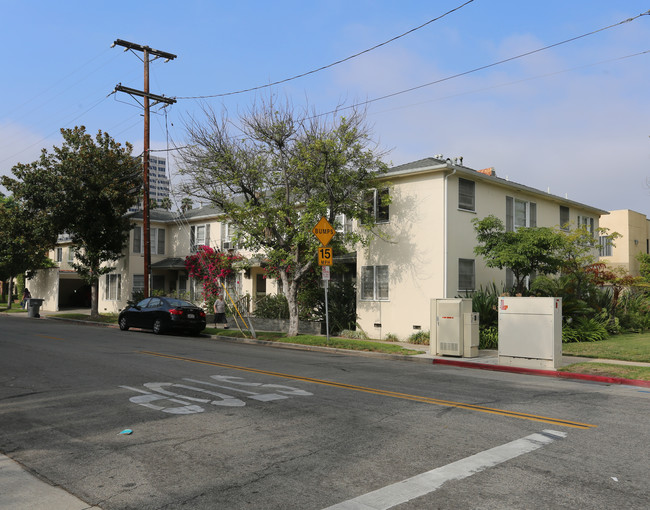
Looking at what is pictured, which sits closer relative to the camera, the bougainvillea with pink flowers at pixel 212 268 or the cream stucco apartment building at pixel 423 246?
the cream stucco apartment building at pixel 423 246

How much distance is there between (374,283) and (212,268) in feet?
36.6

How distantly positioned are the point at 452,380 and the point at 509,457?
18.1 ft

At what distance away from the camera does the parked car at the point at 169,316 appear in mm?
21484

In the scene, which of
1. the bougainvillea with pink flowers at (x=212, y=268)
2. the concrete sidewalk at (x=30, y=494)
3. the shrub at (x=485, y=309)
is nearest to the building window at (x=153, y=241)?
the bougainvillea with pink flowers at (x=212, y=268)

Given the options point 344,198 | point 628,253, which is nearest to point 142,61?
point 344,198

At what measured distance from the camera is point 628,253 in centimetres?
4128

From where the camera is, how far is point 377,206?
20.8 m

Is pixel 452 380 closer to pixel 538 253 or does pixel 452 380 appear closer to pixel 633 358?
pixel 633 358

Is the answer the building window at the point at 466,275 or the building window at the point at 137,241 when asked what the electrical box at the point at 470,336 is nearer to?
the building window at the point at 466,275

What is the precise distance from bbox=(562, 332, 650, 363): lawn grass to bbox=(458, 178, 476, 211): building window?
19.2 ft

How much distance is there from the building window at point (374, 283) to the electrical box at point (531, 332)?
6.77 m

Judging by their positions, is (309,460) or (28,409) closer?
(309,460)

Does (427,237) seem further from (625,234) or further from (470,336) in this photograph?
(625,234)

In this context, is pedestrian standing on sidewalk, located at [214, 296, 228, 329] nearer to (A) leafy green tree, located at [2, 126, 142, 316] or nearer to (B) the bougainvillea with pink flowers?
(B) the bougainvillea with pink flowers
